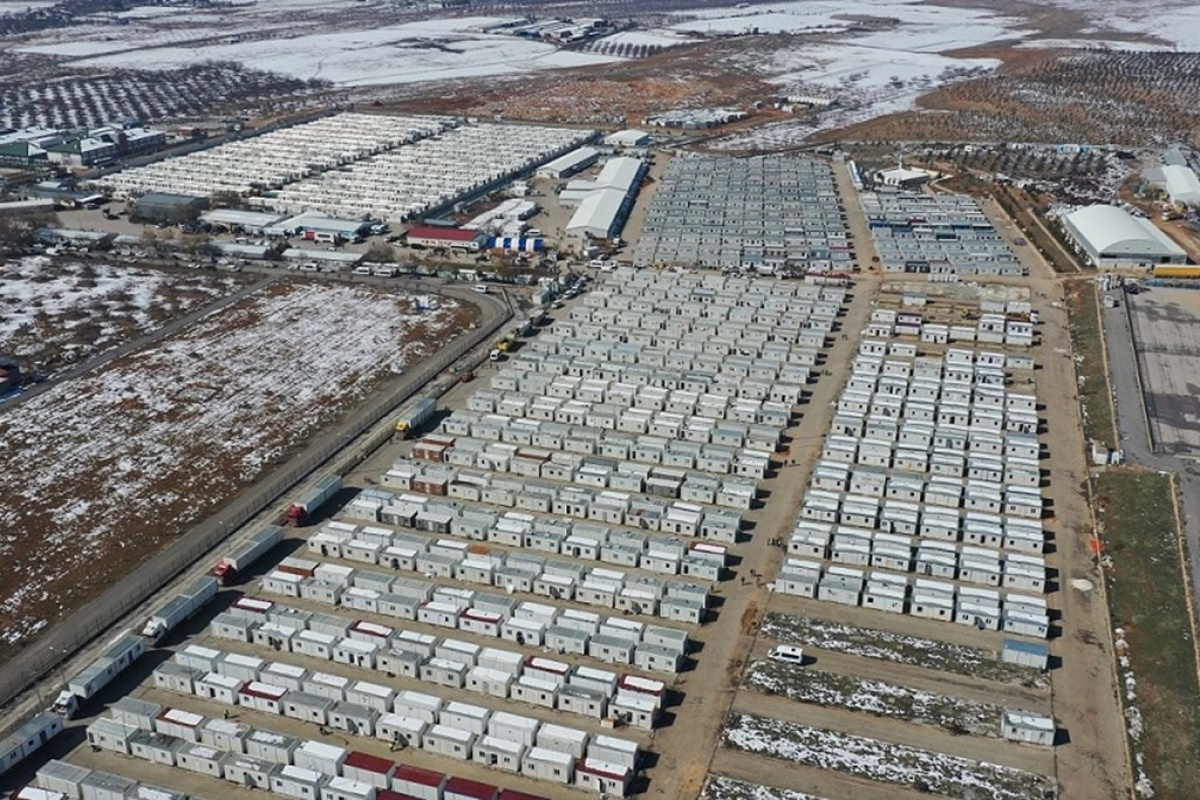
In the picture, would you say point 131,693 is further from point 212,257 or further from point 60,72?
point 60,72

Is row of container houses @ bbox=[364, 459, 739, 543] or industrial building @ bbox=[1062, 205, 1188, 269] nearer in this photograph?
row of container houses @ bbox=[364, 459, 739, 543]

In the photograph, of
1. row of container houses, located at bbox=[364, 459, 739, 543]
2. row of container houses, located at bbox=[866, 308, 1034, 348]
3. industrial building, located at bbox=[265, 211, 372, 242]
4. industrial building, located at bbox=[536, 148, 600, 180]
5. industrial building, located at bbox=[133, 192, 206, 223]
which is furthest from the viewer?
industrial building, located at bbox=[536, 148, 600, 180]

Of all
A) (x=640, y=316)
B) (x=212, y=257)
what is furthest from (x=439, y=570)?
(x=212, y=257)

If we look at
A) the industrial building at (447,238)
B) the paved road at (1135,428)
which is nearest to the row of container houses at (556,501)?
the paved road at (1135,428)

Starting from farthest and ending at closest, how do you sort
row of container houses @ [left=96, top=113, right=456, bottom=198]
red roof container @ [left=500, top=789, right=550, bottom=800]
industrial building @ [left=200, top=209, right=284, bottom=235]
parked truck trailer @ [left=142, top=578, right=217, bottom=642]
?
row of container houses @ [left=96, top=113, right=456, bottom=198] → industrial building @ [left=200, top=209, right=284, bottom=235] → parked truck trailer @ [left=142, top=578, right=217, bottom=642] → red roof container @ [left=500, top=789, right=550, bottom=800]

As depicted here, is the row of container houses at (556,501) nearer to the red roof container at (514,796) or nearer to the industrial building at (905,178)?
the red roof container at (514,796)

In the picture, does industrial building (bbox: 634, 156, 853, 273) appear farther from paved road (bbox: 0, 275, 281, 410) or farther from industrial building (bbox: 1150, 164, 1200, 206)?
industrial building (bbox: 1150, 164, 1200, 206)

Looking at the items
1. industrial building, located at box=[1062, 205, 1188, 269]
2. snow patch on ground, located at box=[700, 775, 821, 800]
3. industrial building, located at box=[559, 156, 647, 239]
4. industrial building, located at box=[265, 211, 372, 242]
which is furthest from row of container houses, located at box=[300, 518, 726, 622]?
industrial building, located at box=[1062, 205, 1188, 269]
